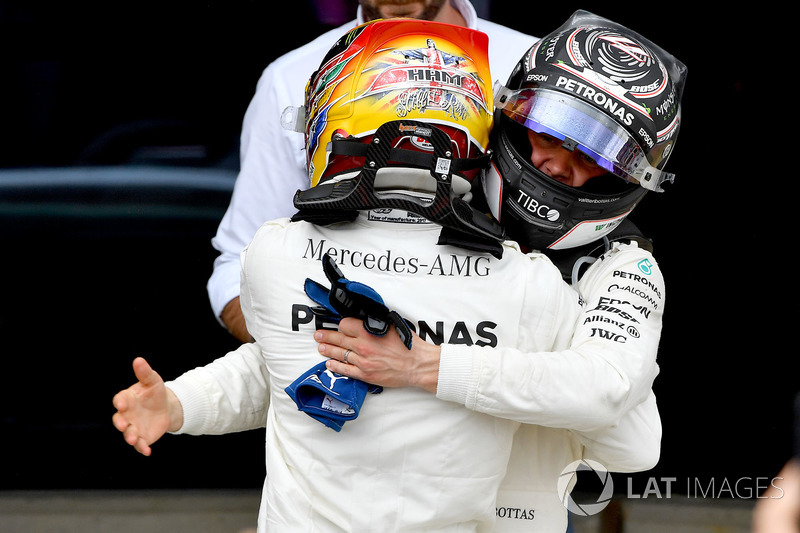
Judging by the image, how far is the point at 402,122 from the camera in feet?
5.21

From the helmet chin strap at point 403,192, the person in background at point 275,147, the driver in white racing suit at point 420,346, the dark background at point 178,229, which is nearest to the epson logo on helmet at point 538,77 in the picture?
the driver in white racing suit at point 420,346

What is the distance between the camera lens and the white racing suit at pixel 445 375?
1481 millimetres

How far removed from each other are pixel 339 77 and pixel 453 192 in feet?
1.09

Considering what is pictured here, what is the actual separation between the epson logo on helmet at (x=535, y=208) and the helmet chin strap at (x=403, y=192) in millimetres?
200

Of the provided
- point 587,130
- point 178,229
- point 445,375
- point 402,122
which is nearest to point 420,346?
point 445,375

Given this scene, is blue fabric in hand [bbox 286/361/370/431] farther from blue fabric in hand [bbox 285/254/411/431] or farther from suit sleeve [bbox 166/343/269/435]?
suit sleeve [bbox 166/343/269/435]

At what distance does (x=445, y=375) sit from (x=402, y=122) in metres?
0.45

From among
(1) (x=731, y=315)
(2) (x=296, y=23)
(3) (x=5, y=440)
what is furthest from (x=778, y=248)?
(3) (x=5, y=440)

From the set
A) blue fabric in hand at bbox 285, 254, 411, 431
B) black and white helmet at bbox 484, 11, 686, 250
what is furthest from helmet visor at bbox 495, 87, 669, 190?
blue fabric in hand at bbox 285, 254, 411, 431

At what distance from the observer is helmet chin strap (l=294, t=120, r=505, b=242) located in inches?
59.9

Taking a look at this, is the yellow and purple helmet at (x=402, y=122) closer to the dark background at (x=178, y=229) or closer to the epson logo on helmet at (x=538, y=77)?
the epson logo on helmet at (x=538, y=77)

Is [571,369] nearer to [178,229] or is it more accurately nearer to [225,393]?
[225,393]

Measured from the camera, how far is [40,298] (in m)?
3.48

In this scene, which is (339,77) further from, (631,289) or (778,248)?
(778,248)
